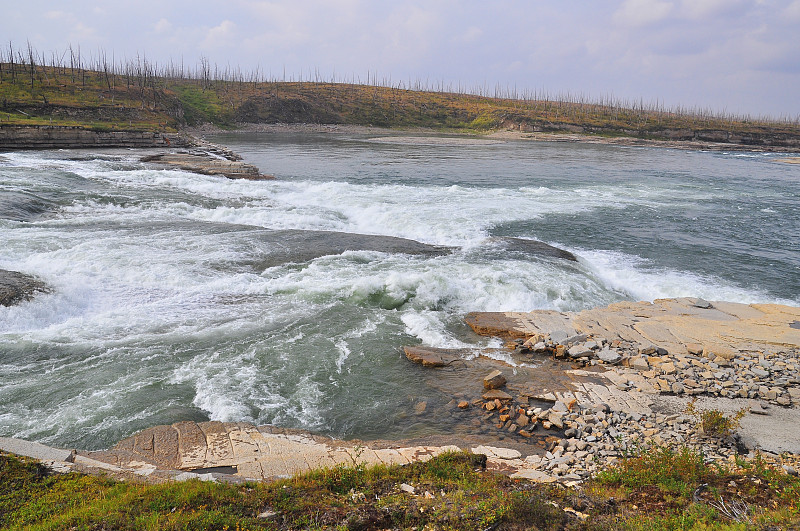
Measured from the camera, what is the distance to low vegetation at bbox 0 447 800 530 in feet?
16.5

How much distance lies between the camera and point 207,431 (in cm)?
781

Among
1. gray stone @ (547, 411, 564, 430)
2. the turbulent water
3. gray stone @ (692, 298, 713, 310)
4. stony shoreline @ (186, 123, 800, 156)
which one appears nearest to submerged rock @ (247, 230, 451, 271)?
the turbulent water

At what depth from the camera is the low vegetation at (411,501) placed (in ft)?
16.5

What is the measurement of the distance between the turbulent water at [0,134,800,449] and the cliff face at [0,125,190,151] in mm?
8637

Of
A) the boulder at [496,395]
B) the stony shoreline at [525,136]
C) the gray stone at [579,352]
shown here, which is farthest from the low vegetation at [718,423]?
the stony shoreline at [525,136]

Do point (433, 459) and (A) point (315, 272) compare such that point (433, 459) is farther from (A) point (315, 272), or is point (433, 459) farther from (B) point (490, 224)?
(B) point (490, 224)

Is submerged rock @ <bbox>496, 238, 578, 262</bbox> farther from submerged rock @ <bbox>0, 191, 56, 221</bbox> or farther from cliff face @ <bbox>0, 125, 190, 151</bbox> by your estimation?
cliff face @ <bbox>0, 125, 190, 151</bbox>

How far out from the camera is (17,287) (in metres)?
12.7

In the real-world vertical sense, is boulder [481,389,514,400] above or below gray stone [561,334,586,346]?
below

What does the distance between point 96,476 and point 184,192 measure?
2484cm

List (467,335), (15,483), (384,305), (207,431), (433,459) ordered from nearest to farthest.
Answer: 1. (15,483)
2. (433,459)
3. (207,431)
4. (467,335)
5. (384,305)

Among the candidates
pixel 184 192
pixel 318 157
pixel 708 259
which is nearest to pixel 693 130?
pixel 318 157

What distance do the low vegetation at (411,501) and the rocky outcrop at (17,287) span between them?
26.9 ft

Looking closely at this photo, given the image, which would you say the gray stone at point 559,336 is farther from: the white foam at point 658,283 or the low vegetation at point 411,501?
the white foam at point 658,283
